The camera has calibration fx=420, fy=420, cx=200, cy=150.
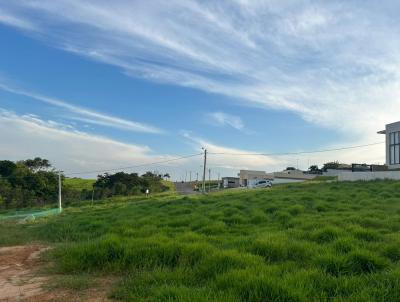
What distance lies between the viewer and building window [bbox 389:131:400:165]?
1746 inches

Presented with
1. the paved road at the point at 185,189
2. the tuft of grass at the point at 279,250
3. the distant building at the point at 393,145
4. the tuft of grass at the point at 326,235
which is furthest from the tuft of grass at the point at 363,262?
the paved road at the point at 185,189

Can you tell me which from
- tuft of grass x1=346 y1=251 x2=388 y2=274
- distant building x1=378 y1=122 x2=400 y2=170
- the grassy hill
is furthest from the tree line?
tuft of grass x1=346 y1=251 x2=388 y2=274

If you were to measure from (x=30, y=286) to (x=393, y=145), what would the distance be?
149 ft

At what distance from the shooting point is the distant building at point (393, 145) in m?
44.3

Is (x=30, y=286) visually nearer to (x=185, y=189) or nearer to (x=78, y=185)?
(x=78, y=185)

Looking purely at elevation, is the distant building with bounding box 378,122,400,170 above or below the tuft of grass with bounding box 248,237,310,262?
above


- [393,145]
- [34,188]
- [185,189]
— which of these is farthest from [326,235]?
[185,189]

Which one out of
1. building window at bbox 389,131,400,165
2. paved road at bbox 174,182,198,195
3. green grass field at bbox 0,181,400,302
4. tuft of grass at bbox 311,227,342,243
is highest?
building window at bbox 389,131,400,165

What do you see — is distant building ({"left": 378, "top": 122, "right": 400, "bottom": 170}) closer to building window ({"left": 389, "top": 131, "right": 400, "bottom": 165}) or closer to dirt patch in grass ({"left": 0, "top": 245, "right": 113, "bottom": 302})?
building window ({"left": 389, "top": 131, "right": 400, "bottom": 165})

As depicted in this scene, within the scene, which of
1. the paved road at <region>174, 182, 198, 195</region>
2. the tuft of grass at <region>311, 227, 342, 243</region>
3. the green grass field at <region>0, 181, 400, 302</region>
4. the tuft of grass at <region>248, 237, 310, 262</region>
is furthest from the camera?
the paved road at <region>174, 182, 198, 195</region>

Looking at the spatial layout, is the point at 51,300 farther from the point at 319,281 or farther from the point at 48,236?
the point at 48,236

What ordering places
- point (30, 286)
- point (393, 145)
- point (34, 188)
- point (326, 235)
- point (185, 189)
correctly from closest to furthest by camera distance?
point (30, 286) < point (326, 235) < point (393, 145) < point (34, 188) < point (185, 189)

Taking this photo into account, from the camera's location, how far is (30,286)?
6.07m

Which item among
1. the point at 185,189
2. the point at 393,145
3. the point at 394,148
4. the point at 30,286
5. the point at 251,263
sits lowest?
the point at 185,189
